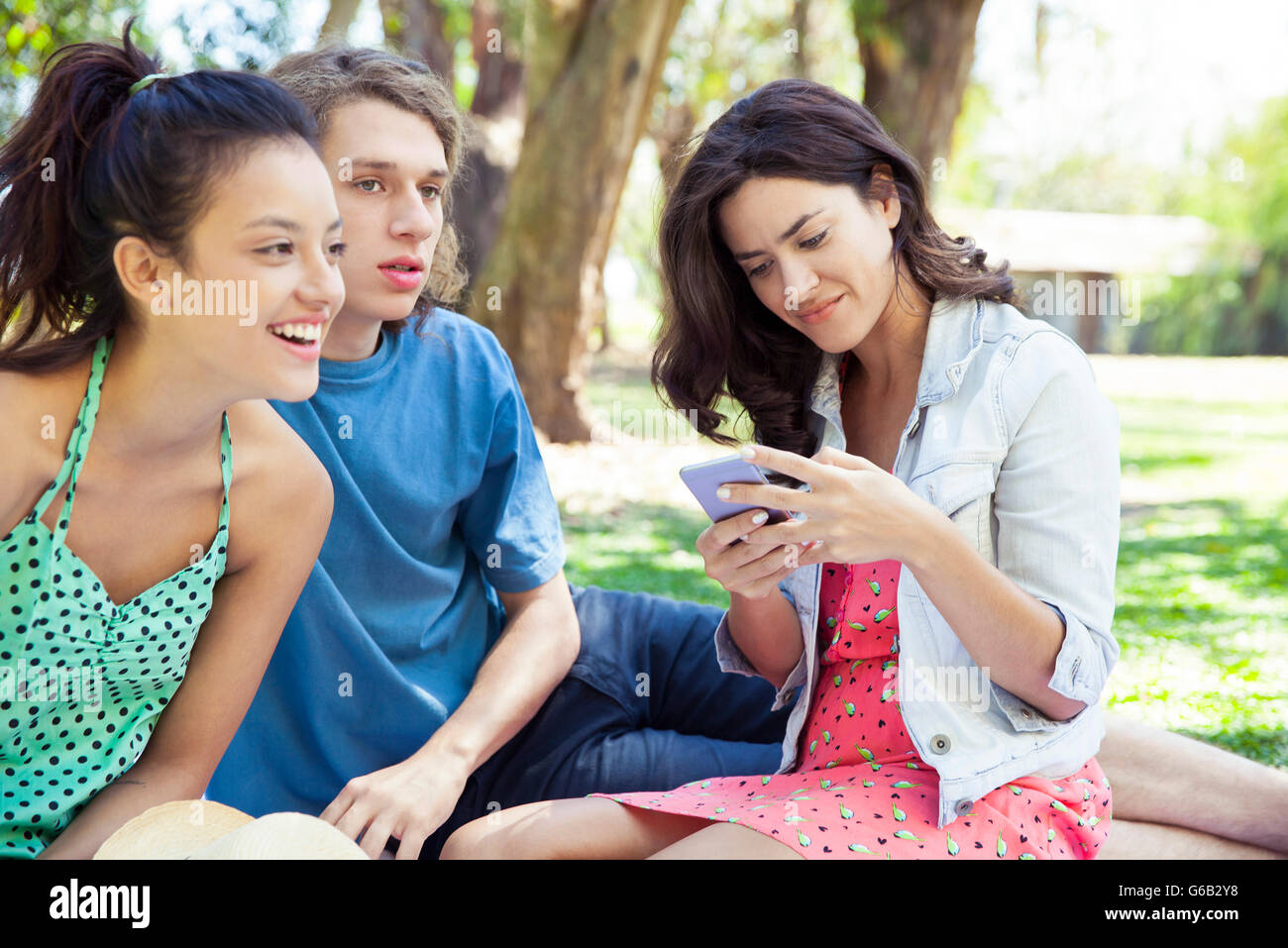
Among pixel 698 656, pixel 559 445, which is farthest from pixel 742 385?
pixel 559 445

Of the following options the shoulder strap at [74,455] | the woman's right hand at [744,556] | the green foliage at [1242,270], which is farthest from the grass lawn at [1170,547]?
the green foliage at [1242,270]

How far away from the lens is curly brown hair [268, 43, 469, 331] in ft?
8.54

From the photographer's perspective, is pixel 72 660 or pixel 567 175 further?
pixel 567 175

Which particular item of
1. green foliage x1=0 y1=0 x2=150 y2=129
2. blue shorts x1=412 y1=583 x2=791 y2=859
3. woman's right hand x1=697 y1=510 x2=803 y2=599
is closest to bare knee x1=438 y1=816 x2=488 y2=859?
blue shorts x1=412 y1=583 x2=791 y2=859

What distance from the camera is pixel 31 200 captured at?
2.02 meters

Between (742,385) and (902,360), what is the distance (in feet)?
1.36

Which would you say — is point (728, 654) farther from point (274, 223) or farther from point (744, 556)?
point (274, 223)

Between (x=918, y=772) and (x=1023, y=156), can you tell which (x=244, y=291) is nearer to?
(x=918, y=772)

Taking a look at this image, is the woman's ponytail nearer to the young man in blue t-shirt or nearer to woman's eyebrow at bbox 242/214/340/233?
woman's eyebrow at bbox 242/214/340/233

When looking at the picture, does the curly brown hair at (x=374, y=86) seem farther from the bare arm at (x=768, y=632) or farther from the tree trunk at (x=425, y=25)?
the tree trunk at (x=425, y=25)

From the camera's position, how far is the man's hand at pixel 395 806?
2.21 meters

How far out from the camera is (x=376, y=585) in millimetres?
2664

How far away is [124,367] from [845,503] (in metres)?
1.28

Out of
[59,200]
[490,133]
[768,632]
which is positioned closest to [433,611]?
[768,632]
